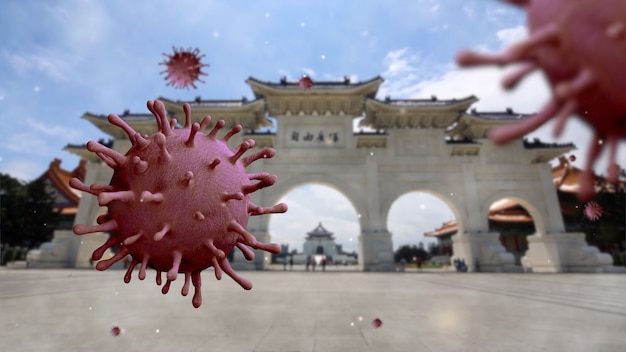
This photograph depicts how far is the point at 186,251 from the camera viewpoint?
0.79m

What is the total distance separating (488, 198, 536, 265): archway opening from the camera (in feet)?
69.1

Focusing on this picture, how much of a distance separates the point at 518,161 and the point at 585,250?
4.89 metres

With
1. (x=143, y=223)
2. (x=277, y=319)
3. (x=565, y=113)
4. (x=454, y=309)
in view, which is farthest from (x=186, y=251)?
(x=454, y=309)

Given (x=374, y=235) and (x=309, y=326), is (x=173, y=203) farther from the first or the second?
(x=374, y=235)

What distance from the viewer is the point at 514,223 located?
2144cm

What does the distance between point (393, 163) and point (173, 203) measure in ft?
57.0

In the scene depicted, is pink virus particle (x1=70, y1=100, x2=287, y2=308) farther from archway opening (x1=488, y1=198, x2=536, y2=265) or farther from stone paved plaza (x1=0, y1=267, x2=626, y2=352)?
archway opening (x1=488, y1=198, x2=536, y2=265)

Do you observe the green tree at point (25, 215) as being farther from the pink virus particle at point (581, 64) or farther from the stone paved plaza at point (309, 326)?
the pink virus particle at point (581, 64)

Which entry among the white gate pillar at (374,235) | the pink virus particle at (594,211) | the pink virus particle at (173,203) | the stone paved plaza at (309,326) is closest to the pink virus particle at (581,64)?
the pink virus particle at (173,203)

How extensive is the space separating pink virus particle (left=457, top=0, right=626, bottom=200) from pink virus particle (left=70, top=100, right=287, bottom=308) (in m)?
0.55

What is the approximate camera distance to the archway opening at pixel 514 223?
2106 cm

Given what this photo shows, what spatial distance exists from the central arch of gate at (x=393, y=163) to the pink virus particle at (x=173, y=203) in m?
15.5

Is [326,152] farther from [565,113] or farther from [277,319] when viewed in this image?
[565,113]

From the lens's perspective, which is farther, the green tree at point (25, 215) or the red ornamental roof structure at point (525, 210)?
the red ornamental roof structure at point (525, 210)
